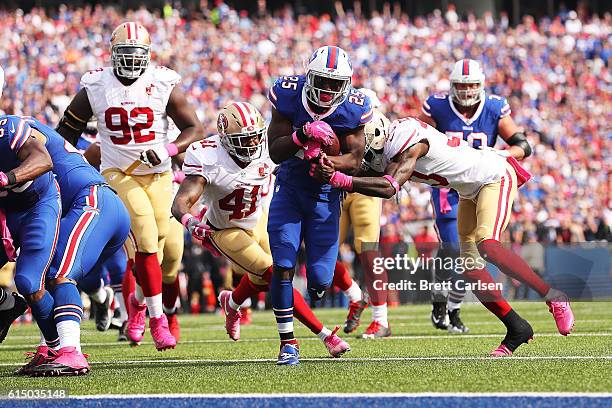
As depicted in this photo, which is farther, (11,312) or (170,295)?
(170,295)

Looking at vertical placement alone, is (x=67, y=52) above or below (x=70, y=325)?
above

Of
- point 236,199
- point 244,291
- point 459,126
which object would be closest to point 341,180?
point 236,199

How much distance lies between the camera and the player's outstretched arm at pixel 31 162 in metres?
5.58

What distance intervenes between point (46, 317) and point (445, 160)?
2.50m

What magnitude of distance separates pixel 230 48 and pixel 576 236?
8640 mm

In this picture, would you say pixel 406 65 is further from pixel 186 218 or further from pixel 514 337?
pixel 514 337

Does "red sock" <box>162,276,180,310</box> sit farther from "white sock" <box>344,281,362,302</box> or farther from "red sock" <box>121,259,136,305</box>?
"white sock" <box>344,281,362,302</box>

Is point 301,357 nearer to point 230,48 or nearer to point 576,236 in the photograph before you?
point 576,236

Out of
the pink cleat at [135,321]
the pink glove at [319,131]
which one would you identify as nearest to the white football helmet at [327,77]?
the pink glove at [319,131]

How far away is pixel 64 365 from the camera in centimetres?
574

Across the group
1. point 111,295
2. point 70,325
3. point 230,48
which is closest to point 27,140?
point 70,325

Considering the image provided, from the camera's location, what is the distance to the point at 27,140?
18.8 feet

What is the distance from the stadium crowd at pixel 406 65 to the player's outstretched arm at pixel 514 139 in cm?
760

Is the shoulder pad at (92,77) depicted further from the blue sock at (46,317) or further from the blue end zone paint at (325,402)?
the blue end zone paint at (325,402)
